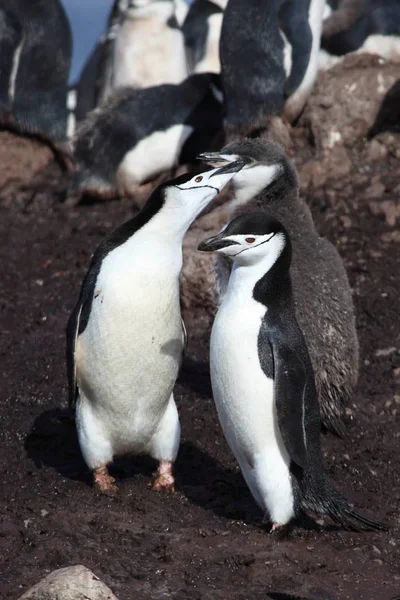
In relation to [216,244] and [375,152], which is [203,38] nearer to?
[375,152]

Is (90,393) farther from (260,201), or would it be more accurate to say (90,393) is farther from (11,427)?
(260,201)

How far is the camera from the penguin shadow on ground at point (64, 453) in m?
5.37

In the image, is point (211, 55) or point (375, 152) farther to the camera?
point (211, 55)

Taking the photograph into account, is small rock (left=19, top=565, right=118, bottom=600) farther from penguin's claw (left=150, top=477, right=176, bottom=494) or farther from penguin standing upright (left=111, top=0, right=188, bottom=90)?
penguin standing upright (left=111, top=0, right=188, bottom=90)

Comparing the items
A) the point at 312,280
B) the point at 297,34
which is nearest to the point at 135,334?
the point at 312,280

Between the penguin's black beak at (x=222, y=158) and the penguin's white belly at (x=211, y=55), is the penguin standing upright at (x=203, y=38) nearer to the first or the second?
the penguin's white belly at (x=211, y=55)

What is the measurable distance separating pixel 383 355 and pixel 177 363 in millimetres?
2332

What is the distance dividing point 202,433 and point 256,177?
1525mm

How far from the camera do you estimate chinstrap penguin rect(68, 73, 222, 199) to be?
10125 mm

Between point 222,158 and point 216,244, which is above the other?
point 216,244

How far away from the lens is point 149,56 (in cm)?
1281

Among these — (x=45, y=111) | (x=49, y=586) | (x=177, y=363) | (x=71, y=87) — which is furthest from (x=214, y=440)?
(x=71, y=87)

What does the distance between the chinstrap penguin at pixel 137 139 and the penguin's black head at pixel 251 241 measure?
5.63 m

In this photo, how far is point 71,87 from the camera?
1864 cm
